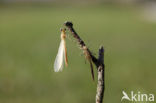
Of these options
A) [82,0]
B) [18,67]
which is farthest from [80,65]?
[82,0]

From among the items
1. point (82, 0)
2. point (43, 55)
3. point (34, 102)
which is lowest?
point (34, 102)

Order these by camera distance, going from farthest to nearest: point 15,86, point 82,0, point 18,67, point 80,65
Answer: point 82,0
point 80,65
point 18,67
point 15,86

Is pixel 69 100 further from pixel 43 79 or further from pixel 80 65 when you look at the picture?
pixel 80 65

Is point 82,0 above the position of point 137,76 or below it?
above

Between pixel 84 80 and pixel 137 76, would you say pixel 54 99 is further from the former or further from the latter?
pixel 137 76

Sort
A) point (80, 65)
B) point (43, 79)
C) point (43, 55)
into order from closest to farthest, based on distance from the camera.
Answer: point (43, 79), point (80, 65), point (43, 55)

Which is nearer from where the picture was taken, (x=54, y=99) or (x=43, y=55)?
(x=54, y=99)

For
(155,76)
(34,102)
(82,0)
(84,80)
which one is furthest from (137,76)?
(82,0)

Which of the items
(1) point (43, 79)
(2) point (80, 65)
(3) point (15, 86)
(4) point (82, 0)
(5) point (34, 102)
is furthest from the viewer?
(4) point (82, 0)

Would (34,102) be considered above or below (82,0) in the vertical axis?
below
